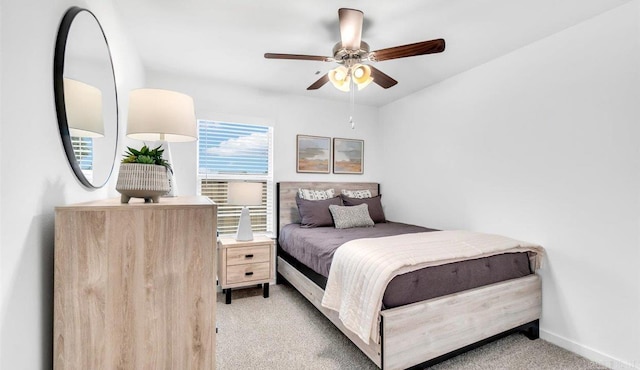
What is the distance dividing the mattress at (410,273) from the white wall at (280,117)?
43.6 inches

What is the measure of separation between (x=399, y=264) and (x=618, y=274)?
1.59 metres

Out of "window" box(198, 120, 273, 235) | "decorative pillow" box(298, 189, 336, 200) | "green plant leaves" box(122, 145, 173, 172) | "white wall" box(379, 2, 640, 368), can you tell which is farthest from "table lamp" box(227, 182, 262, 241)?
"white wall" box(379, 2, 640, 368)

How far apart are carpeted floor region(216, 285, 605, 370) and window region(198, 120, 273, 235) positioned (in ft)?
3.94

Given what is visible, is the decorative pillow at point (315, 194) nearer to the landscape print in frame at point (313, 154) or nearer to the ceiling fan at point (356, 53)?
the landscape print in frame at point (313, 154)

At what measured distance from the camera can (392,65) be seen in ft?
9.65

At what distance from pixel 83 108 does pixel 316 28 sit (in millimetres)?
1665

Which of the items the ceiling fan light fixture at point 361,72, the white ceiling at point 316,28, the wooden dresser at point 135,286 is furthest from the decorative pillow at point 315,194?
the wooden dresser at point 135,286

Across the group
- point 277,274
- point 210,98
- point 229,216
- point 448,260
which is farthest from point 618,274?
point 210,98

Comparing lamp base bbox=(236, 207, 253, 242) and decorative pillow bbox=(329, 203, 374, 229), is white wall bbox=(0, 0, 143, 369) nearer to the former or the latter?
lamp base bbox=(236, 207, 253, 242)

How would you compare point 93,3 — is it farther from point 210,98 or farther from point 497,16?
point 497,16

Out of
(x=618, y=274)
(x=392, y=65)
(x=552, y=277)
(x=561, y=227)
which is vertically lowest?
(x=552, y=277)

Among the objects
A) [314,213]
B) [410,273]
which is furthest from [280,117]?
[410,273]

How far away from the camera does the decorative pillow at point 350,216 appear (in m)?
3.33

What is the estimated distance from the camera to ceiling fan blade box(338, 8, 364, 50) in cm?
176
